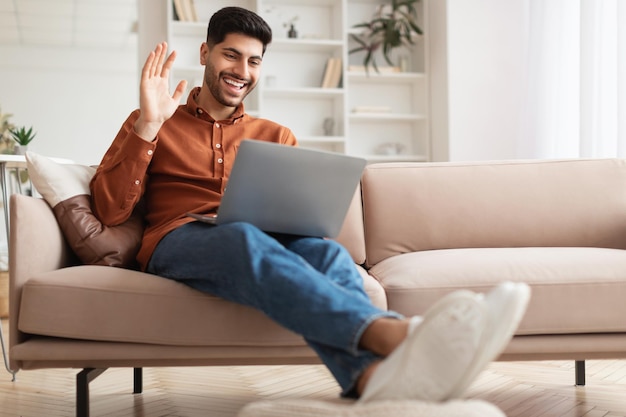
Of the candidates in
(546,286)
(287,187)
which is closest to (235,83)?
(287,187)

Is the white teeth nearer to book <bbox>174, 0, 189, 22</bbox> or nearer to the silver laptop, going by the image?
the silver laptop

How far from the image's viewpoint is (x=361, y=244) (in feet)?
7.65

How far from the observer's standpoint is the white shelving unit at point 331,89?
16.6 ft

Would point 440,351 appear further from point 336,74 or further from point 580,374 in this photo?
point 336,74

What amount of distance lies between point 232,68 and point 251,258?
36.1 inches

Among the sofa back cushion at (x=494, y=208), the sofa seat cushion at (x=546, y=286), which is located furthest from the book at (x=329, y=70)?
the sofa seat cushion at (x=546, y=286)

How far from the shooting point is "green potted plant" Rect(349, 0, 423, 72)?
16.9 feet

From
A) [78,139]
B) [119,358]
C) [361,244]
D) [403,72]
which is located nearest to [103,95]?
→ [78,139]

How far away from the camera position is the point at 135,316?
5.56 feet

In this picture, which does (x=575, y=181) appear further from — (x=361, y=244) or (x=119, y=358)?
(x=119, y=358)

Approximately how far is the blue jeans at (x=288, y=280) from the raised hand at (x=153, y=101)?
12.5 inches

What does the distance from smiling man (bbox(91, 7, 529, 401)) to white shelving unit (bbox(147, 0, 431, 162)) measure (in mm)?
2765

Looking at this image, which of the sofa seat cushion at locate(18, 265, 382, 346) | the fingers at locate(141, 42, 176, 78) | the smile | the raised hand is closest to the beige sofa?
the sofa seat cushion at locate(18, 265, 382, 346)

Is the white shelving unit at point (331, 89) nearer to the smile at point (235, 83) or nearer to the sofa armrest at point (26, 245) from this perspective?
the smile at point (235, 83)
